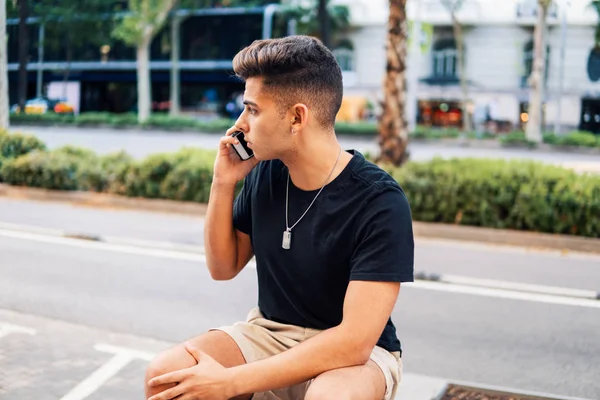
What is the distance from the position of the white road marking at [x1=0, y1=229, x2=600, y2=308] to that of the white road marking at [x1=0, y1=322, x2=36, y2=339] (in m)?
2.79

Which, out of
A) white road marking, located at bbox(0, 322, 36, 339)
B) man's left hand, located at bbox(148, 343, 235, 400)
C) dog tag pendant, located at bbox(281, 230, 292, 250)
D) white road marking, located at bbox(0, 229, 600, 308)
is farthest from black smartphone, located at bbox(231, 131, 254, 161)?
white road marking, located at bbox(0, 229, 600, 308)

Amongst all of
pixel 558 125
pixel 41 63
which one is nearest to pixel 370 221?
pixel 558 125

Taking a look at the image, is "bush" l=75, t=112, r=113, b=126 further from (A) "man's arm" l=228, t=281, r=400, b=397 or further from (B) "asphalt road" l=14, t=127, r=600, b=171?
(A) "man's arm" l=228, t=281, r=400, b=397

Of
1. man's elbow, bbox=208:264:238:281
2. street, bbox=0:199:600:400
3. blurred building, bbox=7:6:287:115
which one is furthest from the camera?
blurred building, bbox=7:6:287:115

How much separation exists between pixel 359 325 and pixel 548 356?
3571 millimetres

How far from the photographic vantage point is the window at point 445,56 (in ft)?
154

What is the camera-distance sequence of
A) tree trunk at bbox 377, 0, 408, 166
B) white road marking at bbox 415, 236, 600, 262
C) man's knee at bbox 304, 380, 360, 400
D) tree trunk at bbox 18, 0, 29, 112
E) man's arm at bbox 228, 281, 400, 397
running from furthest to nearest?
tree trunk at bbox 18, 0, 29, 112
tree trunk at bbox 377, 0, 408, 166
white road marking at bbox 415, 236, 600, 262
man's arm at bbox 228, 281, 400, 397
man's knee at bbox 304, 380, 360, 400

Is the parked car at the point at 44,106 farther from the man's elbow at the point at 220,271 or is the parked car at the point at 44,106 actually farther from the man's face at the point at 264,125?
the man's face at the point at 264,125

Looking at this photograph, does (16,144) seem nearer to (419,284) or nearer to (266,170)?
(419,284)

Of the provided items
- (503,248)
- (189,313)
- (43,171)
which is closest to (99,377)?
(189,313)

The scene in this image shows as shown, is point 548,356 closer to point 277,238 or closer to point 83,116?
point 277,238

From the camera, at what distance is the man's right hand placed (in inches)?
106

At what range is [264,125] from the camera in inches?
95.3

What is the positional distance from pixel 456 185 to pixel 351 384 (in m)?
8.60
